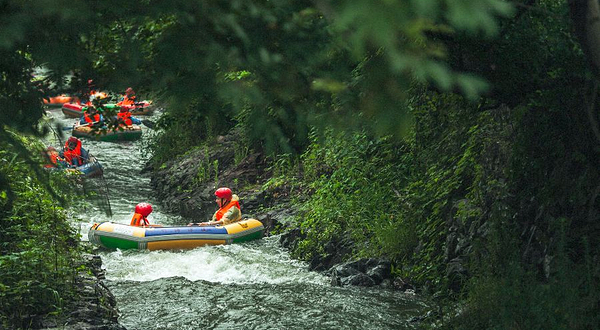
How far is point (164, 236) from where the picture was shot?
1440 cm

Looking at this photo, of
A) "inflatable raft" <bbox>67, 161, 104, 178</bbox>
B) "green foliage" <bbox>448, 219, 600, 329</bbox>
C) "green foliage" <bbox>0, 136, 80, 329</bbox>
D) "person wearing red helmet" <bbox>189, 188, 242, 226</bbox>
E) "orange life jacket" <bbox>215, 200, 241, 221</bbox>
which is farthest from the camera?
"inflatable raft" <bbox>67, 161, 104, 178</bbox>

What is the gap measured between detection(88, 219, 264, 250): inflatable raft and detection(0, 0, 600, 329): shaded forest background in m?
1.20

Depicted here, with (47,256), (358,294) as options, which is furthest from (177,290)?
(47,256)

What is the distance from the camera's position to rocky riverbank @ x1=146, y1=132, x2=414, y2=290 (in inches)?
503

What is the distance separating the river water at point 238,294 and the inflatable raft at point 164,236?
7.7 inches

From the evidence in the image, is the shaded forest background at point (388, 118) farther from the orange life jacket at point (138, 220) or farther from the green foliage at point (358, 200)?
the orange life jacket at point (138, 220)

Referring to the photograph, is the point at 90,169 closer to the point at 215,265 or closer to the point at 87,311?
the point at 215,265

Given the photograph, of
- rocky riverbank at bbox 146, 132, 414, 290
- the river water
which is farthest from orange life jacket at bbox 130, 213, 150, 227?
rocky riverbank at bbox 146, 132, 414, 290

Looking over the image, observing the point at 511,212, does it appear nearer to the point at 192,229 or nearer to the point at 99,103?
the point at 99,103

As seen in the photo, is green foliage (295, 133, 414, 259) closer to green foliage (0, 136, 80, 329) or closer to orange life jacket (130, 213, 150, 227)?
orange life jacket (130, 213, 150, 227)

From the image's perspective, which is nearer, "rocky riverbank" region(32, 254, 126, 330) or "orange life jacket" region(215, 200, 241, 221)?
"rocky riverbank" region(32, 254, 126, 330)

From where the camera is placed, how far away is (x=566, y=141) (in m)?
8.72

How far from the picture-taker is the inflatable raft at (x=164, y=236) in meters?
14.4

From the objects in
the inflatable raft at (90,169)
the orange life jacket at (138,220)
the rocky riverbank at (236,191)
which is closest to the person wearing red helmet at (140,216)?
the orange life jacket at (138,220)
